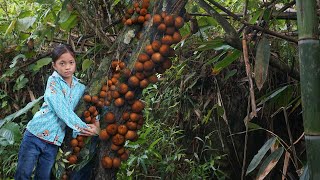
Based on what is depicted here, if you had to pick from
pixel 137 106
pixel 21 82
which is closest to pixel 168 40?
pixel 137 106

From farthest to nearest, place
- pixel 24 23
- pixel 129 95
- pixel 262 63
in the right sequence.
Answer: pixel 24 23
pixel 129 95
pixel 262 63

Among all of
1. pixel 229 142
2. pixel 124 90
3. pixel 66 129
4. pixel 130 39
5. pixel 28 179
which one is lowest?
pixel 229 142

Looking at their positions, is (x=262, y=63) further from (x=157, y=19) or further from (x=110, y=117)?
(x=110, y=117)

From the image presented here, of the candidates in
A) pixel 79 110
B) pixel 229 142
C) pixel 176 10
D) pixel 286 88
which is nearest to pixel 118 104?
pixel 79 110

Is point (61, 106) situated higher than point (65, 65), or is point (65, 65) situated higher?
point (65, 65)

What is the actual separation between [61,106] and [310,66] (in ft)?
4.49

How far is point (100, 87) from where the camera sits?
2.20 metres

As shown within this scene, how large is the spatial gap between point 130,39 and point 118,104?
1.19ft

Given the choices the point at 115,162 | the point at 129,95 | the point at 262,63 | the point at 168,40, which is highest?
the point at 168,40

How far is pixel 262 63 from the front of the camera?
1.62m

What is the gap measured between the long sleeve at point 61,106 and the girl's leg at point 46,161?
7.0 inches

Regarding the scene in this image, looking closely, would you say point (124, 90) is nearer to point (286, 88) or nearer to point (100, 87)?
point (100, 87)

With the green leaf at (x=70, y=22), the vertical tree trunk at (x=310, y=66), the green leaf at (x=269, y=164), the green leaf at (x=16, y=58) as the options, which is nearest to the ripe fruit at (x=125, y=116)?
the green leaf at (x=269, y=164)

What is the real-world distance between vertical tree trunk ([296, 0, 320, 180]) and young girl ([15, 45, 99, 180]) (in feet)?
4.26
